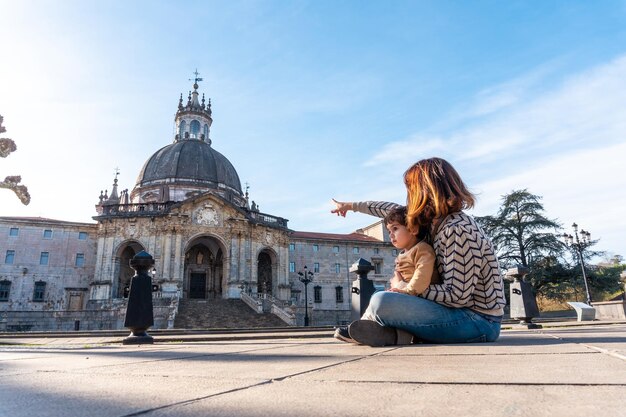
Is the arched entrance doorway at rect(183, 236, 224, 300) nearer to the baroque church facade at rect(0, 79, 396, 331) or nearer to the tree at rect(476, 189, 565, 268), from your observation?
the baroque church facade at rect(0, 79, 396, 331)

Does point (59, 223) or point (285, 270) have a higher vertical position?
point (59, 223)

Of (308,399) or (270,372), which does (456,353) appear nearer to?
(270,372)

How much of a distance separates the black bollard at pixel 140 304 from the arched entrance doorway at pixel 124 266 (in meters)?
27.4

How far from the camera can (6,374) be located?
2742mm

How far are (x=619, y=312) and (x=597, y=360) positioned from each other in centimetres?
2057

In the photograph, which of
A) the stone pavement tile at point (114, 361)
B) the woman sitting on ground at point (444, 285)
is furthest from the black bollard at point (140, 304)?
the woman sitting on ground at point (444, 285)

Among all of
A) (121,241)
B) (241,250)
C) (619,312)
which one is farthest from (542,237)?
(121,241)

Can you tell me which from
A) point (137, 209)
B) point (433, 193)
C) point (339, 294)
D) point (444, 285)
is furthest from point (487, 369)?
point (339, 294)

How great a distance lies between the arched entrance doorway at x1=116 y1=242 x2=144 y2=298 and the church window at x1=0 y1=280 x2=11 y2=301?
9.47m

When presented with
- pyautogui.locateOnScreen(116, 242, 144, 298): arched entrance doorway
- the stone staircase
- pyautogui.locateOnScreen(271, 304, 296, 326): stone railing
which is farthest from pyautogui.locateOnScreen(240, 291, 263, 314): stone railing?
pyautogui.locateOnScreen(116, 242, 144, 298): arched entrance doorway

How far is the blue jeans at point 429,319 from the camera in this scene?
3637mm

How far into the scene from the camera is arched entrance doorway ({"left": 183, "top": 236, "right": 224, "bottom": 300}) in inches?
1515

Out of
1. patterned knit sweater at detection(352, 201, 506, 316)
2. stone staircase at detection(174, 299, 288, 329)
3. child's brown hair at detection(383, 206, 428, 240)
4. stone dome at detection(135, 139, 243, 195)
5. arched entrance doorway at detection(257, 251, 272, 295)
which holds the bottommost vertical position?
stone staircase at detection(174, 299, 288, 329)

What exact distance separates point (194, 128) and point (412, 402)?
50193mm
